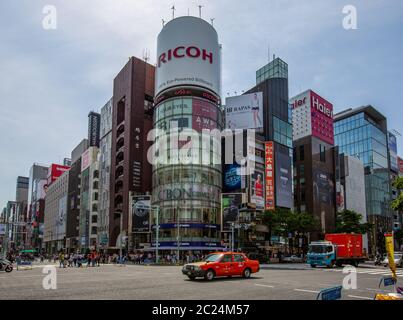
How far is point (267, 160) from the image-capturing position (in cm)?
7981

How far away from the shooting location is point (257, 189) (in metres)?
74.9

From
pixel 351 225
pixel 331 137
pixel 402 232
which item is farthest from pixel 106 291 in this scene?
pixel 402 232

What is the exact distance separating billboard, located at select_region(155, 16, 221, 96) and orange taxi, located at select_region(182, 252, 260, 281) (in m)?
51.3

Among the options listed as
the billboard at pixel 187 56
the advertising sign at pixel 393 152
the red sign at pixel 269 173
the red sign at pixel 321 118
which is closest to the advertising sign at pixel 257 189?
the red sign at pixel 269 173

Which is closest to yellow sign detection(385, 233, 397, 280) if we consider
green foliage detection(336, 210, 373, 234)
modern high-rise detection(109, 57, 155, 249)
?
modern high-rise detection(109, 57, 155, 249)

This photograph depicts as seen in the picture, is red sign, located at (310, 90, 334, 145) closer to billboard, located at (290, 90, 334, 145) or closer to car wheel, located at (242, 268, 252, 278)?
billboard, located at (290, 90, 334, 145)

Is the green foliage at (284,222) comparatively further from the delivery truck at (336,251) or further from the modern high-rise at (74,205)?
the modern high-rise at (74,205)

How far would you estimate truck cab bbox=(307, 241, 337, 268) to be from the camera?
119 feet

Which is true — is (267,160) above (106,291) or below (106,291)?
above

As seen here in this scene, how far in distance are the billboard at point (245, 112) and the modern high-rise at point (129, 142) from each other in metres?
16.7

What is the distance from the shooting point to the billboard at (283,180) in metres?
80.4

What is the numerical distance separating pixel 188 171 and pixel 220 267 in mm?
46834

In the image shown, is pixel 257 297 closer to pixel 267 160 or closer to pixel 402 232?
pixel 267 160
